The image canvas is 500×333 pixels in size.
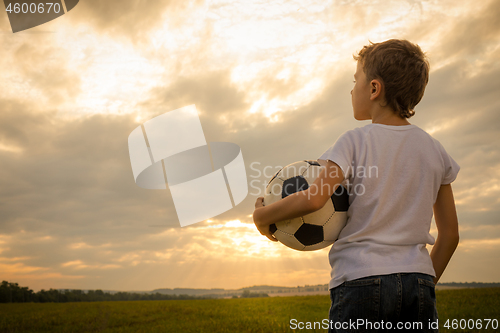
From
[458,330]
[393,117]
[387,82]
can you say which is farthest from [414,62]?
[458,330]

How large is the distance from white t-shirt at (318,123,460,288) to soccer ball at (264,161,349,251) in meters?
0.07

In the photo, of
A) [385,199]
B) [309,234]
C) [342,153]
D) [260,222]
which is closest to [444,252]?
[385,199]

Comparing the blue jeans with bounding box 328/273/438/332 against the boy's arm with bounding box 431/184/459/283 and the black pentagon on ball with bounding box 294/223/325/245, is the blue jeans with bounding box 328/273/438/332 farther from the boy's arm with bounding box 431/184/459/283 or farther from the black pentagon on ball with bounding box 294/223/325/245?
the boy's arm with bounding box 431/184/459/283

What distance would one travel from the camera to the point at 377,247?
1.79 meters

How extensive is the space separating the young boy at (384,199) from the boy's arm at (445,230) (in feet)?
0.13

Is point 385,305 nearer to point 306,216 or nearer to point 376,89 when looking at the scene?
point 306,216

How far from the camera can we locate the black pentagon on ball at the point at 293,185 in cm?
225

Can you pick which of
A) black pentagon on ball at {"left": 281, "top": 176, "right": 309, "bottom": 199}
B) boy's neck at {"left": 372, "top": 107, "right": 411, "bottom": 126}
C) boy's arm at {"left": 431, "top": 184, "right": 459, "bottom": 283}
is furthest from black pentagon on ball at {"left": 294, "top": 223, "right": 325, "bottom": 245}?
boy's arm at {"left": 431, "top": 184, "right": 459, "bottom": 283}

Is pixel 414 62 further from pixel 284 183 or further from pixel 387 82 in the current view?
pixel 284 183

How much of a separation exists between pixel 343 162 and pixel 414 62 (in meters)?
0.88

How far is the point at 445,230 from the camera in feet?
7.64

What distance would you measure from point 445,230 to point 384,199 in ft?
2.69

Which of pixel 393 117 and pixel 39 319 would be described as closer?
pixel 393 117

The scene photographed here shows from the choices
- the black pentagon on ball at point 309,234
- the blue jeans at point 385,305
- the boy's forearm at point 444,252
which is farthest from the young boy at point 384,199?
the boy's forearm at point 444,252
